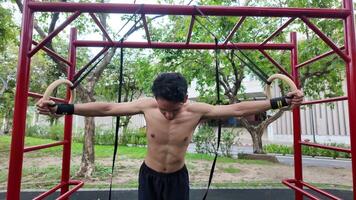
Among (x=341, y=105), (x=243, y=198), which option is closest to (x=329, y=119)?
(x=341, y=105)

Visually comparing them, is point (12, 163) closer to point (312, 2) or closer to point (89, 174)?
point (89, 174)

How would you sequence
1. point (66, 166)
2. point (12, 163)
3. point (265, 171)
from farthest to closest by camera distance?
point (265, 171) < point (66, 166) < point (12, 163)

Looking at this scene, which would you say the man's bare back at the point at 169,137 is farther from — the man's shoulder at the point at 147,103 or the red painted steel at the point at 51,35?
the red painted steel at the point at 51,35

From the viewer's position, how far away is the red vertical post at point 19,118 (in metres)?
1.66

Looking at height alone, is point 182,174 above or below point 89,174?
above

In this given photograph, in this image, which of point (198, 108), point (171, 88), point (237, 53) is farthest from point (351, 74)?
point (237, 53)

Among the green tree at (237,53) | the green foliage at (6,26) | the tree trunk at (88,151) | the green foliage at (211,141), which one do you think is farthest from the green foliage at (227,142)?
the green foliage at (6,26)

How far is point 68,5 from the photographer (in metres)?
1.80

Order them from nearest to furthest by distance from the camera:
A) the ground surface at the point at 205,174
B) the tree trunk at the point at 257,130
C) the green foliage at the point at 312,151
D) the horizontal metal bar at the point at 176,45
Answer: the horizontal metal bar at the point at 176,45
the ground surface at the point at 205,174
the tree trunk at the point at 257,130
the green foliage at the point at 312,151

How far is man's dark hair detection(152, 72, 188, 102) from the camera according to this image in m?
1.73

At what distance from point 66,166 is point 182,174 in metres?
1.35

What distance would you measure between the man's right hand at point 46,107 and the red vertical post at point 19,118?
0.10m

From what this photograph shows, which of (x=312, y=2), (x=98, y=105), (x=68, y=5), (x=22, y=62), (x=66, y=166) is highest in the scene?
(x=312, y=2)

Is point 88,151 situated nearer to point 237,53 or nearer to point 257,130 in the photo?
point 237,53
